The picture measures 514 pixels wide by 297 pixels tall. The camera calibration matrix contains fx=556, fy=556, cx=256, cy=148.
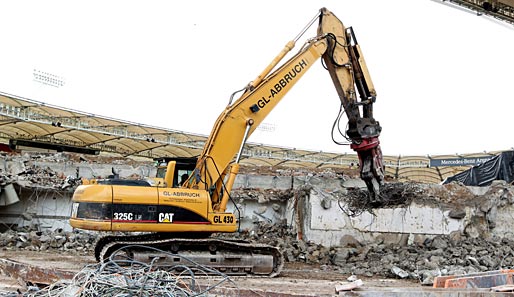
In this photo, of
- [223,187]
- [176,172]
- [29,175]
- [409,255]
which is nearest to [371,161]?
[409,255]

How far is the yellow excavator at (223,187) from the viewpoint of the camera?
856cm

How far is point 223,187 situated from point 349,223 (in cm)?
414

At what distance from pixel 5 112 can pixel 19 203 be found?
582 inches

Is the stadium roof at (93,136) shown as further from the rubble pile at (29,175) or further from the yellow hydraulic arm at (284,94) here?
the yellow hydraulic arm at (284,94)

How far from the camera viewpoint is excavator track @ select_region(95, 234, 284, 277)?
8.89 m

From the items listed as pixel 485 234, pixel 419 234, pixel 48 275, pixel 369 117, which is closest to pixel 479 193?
pixel 485 234

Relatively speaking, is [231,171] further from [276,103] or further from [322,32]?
[322,32]

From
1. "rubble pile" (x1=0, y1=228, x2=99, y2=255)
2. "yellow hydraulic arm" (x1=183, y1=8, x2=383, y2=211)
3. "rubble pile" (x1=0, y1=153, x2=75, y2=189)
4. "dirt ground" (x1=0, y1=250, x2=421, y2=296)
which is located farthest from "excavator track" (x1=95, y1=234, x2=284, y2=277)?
"rubble pile" (x1=0, y1=153, x2=75, y2=189)

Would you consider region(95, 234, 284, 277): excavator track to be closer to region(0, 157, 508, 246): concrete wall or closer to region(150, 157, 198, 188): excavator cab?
region(150, 157, 198, 188): excavator cab

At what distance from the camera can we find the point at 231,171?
9344 millimetres

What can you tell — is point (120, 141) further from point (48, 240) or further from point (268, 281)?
point (268, 281)

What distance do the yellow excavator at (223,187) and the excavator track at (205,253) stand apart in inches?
0.6

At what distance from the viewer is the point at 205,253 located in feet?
30.2

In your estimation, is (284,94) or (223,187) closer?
(223,187)
